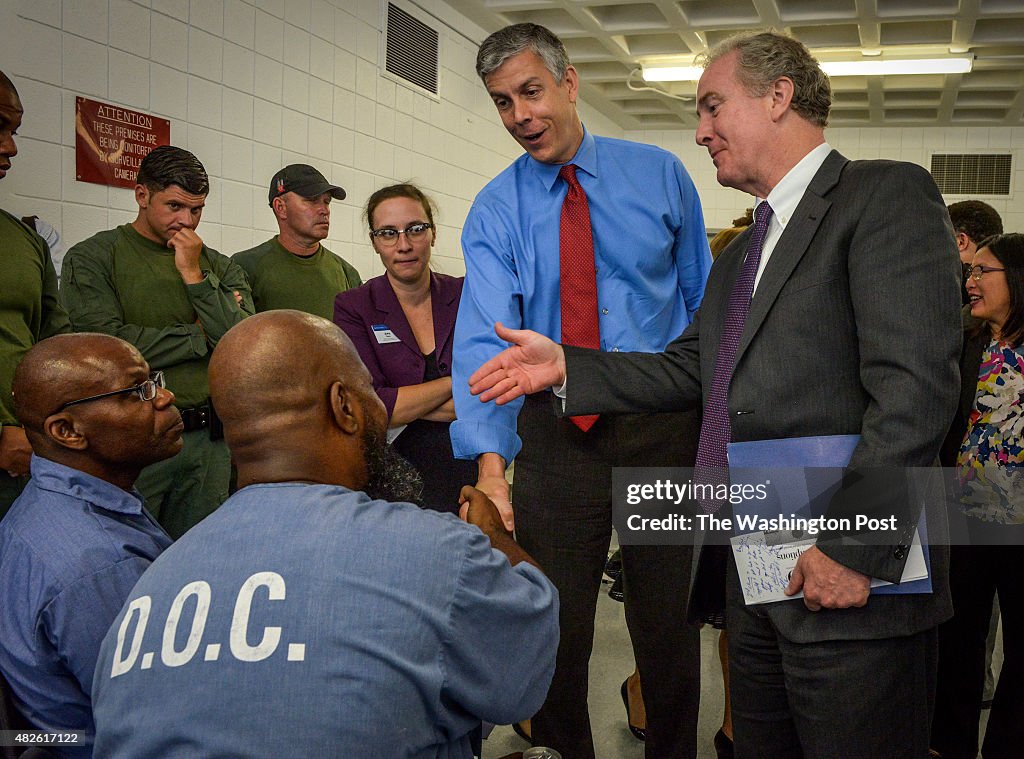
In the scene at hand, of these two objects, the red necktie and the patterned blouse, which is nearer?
the red necktie

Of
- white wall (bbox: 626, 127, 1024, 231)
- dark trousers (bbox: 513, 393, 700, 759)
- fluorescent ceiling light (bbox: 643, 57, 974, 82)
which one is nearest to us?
dark trousers (bbox: 513, 393, 700, 759)

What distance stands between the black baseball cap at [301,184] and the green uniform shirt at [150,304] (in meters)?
0.75

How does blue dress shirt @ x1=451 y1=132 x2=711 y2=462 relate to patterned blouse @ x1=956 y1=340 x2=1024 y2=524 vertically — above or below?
above

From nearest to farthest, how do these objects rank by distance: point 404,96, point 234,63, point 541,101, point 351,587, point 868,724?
point 351,587, point 868,724, point 541,101, point 234,63, point 404,96

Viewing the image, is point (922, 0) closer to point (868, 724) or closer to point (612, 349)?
point (612, 349)

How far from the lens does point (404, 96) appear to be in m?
5.62

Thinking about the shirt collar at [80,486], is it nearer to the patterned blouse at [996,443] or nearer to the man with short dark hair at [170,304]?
the man with short dark hair at [170,304]

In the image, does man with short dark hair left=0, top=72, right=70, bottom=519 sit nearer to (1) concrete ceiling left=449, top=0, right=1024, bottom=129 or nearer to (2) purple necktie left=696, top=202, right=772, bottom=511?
(2) purple necktie left=696, top=202, right=772, bottom=511

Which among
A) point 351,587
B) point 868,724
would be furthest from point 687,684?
point 351,587

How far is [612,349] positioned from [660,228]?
1.02 feet

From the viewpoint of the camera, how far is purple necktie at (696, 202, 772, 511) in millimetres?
1540

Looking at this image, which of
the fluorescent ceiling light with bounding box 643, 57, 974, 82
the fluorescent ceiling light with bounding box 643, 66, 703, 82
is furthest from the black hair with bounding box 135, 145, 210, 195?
the fluorescent ceiling light with bounding box 643, 66, 703, 82

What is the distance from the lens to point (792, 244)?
143cm

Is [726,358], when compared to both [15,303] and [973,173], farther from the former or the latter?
[973,173]
